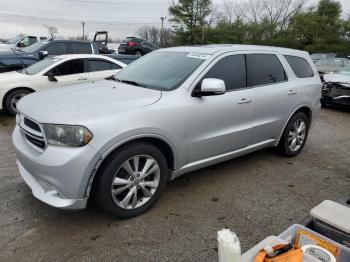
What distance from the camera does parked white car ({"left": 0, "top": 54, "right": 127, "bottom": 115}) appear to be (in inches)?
282

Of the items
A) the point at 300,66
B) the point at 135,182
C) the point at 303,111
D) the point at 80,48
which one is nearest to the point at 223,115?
the point at 135,182

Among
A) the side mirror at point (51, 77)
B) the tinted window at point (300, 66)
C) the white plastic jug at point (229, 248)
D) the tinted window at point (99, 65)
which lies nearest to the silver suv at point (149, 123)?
the tinted window at point (300, 66)

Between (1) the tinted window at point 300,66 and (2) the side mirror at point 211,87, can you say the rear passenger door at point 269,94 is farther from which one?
(2) the side mirror at point 211,87

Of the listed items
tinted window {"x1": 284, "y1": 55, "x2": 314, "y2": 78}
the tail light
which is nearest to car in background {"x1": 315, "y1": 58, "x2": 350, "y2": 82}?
tinted window {"x1": 284, "y1": 55, "x2": 314, "y2": 78}

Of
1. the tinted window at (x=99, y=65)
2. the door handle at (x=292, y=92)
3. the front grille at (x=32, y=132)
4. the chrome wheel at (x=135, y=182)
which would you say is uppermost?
the tinted window at (x=99, y=65)

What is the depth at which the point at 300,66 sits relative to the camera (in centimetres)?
511

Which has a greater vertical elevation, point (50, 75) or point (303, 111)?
point (50, 75)

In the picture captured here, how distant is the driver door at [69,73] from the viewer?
7.43m

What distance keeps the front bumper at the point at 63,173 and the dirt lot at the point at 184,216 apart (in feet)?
1.25

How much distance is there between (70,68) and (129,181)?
212 inches

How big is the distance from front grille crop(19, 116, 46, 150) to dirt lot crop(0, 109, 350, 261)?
76cm

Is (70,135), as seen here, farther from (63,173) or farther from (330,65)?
(330,65)

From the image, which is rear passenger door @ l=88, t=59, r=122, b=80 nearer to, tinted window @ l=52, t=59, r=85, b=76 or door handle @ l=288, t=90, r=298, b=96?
tinted window @ l=52, t=59, r=85, b=76

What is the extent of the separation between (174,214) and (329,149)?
365 cm
